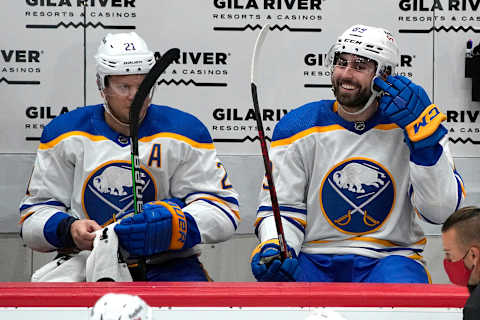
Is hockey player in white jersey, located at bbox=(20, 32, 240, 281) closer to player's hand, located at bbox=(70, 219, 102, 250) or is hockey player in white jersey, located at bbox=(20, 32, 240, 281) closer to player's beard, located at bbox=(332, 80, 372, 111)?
player's hand, located at bbox=(70, 219, 102, 250)

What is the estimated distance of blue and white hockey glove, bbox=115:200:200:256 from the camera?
79.7 inches

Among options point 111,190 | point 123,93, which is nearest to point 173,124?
point 123,93

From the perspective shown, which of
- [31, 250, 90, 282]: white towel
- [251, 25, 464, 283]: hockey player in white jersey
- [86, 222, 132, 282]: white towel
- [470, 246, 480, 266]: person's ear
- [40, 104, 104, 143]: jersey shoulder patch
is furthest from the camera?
[40, 104, 104, 143]: jersey shoulder patch

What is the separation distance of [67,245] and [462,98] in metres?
1.72

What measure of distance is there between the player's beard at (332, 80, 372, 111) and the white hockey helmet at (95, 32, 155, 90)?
0.60 meters

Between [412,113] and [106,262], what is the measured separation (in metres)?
0.98

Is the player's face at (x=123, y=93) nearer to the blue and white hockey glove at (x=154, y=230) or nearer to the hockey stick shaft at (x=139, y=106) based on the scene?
the hockey stick shaft at (x=139, y=106)

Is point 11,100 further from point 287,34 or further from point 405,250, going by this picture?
point 405,250

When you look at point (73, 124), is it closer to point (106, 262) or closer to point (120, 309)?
point (106, 262)

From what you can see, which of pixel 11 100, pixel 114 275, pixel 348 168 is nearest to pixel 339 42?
pixel 348 168

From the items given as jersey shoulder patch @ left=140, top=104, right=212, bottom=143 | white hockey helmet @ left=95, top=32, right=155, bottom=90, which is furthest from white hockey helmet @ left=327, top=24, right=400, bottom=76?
white hockey helmet @ left=95, top=32, right=155, bottom=90

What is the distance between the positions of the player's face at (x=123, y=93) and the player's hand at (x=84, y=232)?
0.38 meters

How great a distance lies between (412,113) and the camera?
2184 mm

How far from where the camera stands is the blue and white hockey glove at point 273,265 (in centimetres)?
204
